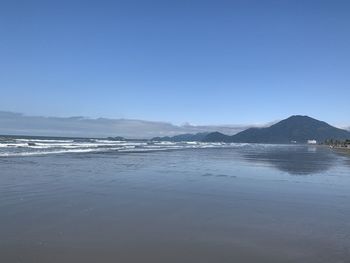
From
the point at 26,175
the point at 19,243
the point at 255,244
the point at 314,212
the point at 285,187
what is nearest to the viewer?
the point at 19,243

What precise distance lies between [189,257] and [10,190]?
956cm

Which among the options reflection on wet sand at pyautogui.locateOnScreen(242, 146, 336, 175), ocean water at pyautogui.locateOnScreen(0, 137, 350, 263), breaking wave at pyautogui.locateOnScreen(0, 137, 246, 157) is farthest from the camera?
breaking wave at pyautogui.locateOnScreen(0, 137, 246, 157)

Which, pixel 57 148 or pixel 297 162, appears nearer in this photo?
pixel 297 162

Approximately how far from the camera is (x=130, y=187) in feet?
57.5

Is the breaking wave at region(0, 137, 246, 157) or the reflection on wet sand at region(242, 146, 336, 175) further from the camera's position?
the breaking wave at region(0, 137, 246, 157)

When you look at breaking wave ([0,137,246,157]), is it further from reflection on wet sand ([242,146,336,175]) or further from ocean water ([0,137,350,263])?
ocean water ([0,137,350,263])

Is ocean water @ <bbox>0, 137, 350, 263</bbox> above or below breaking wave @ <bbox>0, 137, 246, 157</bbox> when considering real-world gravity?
below

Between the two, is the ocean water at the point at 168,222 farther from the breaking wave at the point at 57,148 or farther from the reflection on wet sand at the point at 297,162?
the breaking wave at the point at 57,148

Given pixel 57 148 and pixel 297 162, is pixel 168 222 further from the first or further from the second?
pixel 57 148

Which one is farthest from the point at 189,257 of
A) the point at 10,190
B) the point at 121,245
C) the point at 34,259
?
the point at 10,190

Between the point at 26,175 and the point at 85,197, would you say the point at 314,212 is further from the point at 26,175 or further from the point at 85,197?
the point at 26,175

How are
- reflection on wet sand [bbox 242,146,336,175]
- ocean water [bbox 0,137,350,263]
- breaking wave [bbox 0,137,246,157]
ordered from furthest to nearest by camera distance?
breaking wave [bbox 0,137,246,157], reflection on wet sand [bbox 242,146,336,175], ocean water [bbox 0,137,350,263]

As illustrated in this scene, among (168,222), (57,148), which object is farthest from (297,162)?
(57,148)

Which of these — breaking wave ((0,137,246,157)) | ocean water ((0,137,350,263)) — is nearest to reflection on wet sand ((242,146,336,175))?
ocean water ((0,137,350,263))
